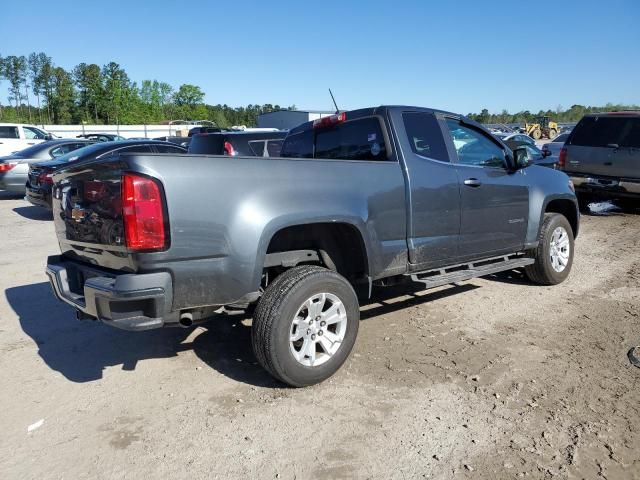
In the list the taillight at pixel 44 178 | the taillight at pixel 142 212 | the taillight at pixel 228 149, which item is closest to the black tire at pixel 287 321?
the taillight at pixel 142 212

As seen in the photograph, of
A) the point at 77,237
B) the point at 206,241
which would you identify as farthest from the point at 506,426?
the point at 77,237

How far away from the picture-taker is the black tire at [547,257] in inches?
221

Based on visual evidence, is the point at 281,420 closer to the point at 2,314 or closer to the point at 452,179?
the point at 452,179

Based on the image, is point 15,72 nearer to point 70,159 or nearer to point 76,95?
point 76,95

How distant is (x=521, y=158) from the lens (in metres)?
5.14

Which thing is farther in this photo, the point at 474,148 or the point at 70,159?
the point at 70,159

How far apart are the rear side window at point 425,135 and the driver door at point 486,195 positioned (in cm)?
15

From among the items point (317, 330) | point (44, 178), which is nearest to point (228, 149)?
point (44, 178)

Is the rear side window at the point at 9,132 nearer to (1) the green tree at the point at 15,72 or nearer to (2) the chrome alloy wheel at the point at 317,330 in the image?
Result: (2) the chrome alloy wheel at the point at 317,330

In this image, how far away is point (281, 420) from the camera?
3178 mm

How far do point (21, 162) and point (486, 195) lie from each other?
12.0 m

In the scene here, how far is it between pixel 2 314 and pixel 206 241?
3249 millimetres

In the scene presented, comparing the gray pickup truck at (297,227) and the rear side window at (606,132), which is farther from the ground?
the rear side window at (606,132)

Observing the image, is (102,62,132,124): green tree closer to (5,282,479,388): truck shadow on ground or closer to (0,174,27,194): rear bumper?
(0,174,27,194): rear bumper
